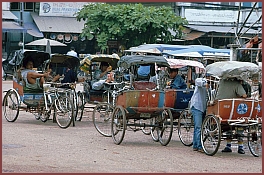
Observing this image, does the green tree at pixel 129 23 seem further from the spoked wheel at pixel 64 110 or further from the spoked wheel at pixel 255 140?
the spoked wheel at pixel 255 140

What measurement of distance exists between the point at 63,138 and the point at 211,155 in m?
3.39

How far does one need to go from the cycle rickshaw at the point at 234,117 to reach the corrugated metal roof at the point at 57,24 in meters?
26.7

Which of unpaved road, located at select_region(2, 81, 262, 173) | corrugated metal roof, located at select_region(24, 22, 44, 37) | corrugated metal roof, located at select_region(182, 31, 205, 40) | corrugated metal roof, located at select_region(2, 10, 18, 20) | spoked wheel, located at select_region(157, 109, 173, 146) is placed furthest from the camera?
corrugated metal roof, located at select_region(182, 31, 205, 40)

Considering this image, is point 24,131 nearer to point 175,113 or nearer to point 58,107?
point 58,107

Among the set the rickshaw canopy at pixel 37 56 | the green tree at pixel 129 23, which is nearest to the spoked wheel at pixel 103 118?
the rickshaw canopy at pixel 37 56

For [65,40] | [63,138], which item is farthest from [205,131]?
[65,40]

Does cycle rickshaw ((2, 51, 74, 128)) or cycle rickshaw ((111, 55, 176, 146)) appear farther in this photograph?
cycle rickshaw ((2, 51, 74, 128))

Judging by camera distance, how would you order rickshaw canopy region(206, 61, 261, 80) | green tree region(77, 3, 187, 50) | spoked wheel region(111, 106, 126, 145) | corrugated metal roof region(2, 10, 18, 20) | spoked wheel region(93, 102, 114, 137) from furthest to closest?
corrugated metal roof region(2, 10, 18, 20)
green tree region(77, 3, 187, 50)
spoked wheel region(93, 102, 114, 137)
spoked wheel region(111, 106, 126, 145)
rickshaw canopy region(206, 61, 261, 80)

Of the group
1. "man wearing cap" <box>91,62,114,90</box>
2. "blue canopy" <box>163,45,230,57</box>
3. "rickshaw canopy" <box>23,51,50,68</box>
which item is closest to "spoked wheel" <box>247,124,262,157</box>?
"man wearing cap" <box>91,62,114,90</box>

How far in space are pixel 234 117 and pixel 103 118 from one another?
3890mm

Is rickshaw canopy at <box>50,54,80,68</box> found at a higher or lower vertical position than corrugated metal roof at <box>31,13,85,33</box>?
lower

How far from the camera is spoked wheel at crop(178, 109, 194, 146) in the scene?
1177 cm

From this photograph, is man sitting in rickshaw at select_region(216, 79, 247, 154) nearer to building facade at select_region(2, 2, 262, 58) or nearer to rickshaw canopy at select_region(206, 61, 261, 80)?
rickshaw canopy at select_region(206, 61, 261, 80)

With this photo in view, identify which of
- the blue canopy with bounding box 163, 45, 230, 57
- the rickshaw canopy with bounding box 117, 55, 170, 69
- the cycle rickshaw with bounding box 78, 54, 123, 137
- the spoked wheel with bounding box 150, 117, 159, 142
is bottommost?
the spoked wheel with bounding box 150, 117, 159, 142
